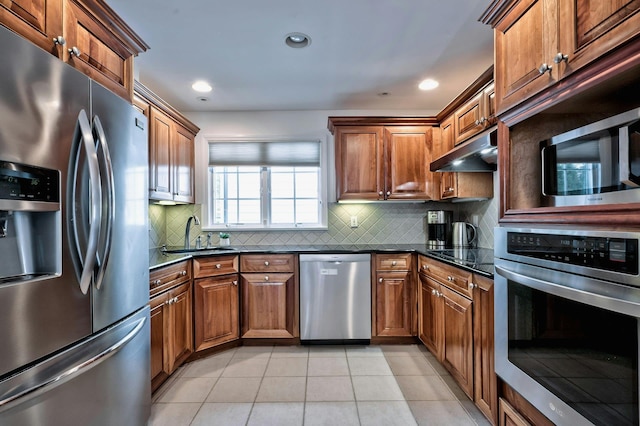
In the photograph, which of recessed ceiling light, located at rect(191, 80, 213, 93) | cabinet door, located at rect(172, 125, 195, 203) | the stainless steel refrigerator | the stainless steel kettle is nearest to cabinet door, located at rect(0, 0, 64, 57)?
the stainless steel refrigerator

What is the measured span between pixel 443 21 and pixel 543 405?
2.14 metres

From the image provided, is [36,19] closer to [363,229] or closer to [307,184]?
[307,184]

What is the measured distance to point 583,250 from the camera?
3.41 ft

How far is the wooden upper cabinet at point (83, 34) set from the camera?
1.11 m

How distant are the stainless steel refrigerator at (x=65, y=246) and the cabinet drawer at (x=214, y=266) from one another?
1.15 meters

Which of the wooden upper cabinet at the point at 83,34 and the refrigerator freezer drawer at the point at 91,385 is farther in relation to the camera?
the wooden upper cabinet at the point at 83,34

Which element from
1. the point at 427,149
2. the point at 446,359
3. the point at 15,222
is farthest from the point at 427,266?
the point at 15,222

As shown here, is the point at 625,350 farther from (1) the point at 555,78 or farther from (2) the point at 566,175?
(1) the point at 555,78

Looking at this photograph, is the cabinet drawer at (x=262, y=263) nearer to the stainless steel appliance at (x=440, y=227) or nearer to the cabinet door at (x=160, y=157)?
the cabinet door at (x=160, y=157)

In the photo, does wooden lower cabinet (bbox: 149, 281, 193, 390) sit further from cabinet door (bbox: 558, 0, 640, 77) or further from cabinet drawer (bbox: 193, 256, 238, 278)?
cabinet door (bbox: 558, 0, 640, 77)

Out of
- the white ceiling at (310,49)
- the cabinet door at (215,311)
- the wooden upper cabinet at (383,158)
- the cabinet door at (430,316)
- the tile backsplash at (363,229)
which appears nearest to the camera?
the white ceiling at (310,49)

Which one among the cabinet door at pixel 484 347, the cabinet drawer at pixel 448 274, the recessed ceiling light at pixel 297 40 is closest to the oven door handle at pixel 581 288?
the cabinet door at pixel 484 347

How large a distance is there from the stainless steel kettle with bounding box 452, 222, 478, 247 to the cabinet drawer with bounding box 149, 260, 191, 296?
2547mm

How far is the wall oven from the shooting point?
0.91 meters
